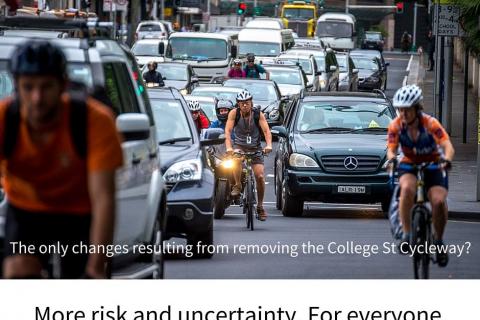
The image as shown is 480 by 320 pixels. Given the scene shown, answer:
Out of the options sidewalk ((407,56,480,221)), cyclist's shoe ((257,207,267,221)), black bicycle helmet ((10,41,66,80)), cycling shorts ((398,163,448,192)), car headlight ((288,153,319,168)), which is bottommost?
sidewalk ((407,56,480,221))

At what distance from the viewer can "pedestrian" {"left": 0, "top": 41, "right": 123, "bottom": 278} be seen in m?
6.85

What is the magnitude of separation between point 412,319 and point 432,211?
3.58m

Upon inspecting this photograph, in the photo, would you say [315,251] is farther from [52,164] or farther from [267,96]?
[267,96]

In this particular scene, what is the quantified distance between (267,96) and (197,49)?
9622 mm

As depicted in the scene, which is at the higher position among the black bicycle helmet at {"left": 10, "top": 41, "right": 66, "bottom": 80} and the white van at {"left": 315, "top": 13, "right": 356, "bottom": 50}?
the black bicycle helmet at {"left": 10, "top": 41, "right": 66, "bottom": 80}

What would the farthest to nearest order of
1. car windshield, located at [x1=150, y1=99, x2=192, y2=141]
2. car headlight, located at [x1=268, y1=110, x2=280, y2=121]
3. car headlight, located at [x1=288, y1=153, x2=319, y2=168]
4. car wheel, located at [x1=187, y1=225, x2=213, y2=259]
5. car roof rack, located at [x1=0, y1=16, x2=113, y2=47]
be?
car headlight, located at [x1=268, y1=110, x2=280, y2=121]
car headlight, located at [x1=288, y1=153, x2=319, y2=168]
car windshield, located at [x1=150, y1=99, x2=192, y2=141]
car wheel, located at [x1=187, y1=225, x2=213, y2=259]
car roof rack, located at [x1=0, y1=16, x2=113, y2=47]

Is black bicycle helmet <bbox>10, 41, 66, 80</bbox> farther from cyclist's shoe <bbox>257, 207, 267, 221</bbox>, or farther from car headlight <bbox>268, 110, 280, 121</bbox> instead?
car headlight <bbox>268, 110, 280, 121</bbox>

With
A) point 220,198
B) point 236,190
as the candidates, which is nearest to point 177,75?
point 220,198

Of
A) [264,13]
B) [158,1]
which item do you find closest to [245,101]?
[158,1]

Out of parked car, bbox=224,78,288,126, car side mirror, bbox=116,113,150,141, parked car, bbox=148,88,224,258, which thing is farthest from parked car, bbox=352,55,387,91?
car side mirror, bbox=116,113,150,141

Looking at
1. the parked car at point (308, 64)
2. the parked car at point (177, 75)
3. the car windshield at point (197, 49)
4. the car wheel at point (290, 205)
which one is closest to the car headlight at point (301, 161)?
the car wheel at point (290, 205)

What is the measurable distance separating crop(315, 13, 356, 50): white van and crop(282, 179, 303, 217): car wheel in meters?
57.3

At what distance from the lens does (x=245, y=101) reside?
64.8 feet

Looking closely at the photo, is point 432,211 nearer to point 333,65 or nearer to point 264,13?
point 333,65
